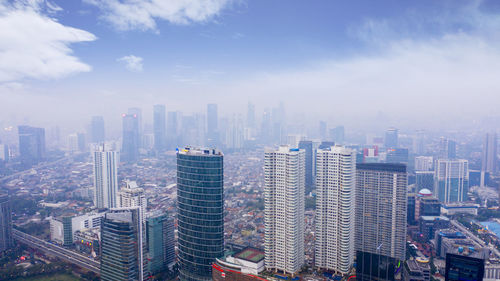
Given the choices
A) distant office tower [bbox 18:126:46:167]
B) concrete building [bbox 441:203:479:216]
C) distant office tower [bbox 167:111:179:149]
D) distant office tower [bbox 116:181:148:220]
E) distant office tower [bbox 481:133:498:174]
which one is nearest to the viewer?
distant office tower [bbox 116:181:148:220]

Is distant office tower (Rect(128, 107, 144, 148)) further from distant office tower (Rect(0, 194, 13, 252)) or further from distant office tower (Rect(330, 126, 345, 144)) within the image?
distant office tower (Rect(330, 126, 345, 144))

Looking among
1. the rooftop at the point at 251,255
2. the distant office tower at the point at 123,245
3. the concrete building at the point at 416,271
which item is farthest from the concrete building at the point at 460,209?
the distant office tower at the point at 123,245

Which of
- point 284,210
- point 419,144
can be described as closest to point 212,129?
point 419,144

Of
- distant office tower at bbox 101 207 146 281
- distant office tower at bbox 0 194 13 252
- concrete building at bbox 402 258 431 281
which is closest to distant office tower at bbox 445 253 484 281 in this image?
concrete building at bbox 402 258 431 281

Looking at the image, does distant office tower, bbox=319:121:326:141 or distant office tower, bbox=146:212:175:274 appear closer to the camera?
distant office tower, bbox=146:212:175:274

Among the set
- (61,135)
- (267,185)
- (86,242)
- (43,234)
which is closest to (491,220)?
(267,185)

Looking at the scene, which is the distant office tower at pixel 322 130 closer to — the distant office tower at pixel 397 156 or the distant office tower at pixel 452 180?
the distant office tower at pixel 397 156
